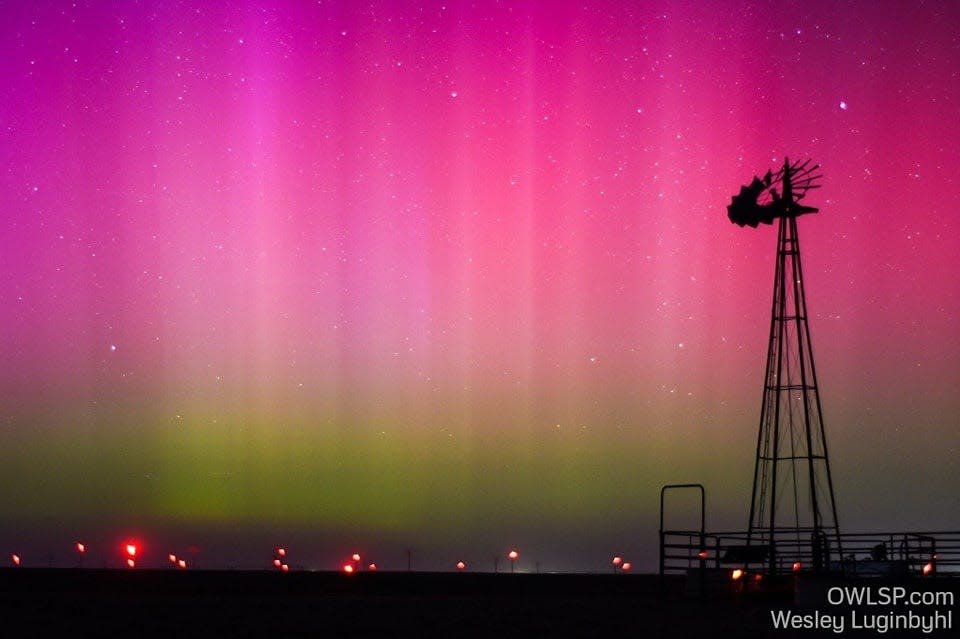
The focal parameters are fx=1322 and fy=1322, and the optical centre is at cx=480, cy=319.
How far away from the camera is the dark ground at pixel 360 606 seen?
24.3 metres

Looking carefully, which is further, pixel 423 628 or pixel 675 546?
pixel 675 546

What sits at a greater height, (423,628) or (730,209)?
(730,209)

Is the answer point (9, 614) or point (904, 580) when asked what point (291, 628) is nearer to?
point (9, 614)

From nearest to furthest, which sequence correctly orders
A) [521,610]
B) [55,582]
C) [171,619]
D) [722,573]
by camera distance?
[171,619] < [521,610] < [722,573] < [55,582]

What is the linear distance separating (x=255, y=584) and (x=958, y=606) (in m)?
18.7

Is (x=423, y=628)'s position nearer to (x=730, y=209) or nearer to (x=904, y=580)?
(x=904, y=580)

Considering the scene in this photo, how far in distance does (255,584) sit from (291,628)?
12.5 meters

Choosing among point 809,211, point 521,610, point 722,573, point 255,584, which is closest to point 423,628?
point 521,610

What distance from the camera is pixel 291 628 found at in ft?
80.7

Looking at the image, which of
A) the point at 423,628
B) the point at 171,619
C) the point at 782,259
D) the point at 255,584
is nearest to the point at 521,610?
the point at 423,628

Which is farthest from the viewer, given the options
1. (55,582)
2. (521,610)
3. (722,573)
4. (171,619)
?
(55,582)

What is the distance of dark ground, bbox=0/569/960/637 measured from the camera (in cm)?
2427

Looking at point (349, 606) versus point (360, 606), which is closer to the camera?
point (349, 606)

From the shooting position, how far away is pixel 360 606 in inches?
1182
